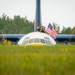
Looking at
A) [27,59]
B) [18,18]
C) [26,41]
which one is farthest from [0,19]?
[27,59]

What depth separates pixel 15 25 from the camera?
5276 inches

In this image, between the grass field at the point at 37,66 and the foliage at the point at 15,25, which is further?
the foliage at the point at 15,25

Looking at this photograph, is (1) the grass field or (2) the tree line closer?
(1) the grass field

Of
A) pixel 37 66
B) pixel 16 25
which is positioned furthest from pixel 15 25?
pixel 37 66

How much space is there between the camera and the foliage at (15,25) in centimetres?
12700

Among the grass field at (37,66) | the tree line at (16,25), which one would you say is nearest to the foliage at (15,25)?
the tree line at (16,25)

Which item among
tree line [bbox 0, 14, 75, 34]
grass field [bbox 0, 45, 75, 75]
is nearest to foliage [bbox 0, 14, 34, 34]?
tree line [bbox 0, 14, 75, 34]

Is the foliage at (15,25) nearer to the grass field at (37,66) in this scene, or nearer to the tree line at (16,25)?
the tree line at (16,25)

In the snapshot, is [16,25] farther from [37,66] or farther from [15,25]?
[37,66]

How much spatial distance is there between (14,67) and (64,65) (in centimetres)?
103

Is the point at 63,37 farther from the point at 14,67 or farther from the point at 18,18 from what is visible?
the point at 18,18

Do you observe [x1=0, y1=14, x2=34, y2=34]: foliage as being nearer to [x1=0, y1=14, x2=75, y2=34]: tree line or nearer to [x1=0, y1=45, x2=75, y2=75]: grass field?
[x1=0, y1=14, x2=75, y2=34]: tree line

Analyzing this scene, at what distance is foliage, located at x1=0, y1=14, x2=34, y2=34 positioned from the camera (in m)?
127

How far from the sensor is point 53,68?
17.8 ft
